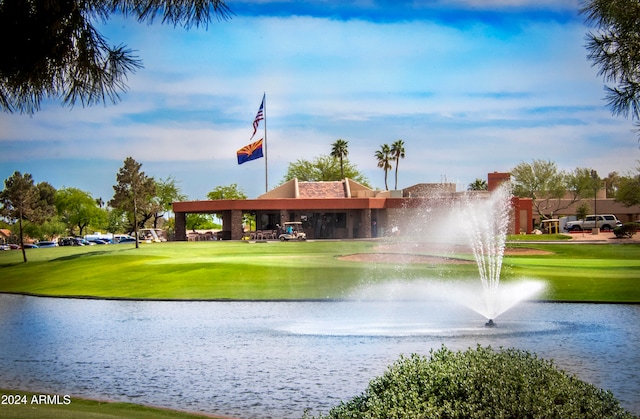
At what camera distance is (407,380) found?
22.2 ft

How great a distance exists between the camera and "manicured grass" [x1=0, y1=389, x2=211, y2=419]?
9008 mm

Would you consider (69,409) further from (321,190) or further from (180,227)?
(321,190)

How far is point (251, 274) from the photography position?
102ft

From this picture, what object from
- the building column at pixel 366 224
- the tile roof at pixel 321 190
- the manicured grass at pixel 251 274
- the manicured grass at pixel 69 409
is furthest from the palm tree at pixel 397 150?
the manicured grass at pixel 69 409

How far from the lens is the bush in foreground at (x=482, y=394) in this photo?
5.96 meters

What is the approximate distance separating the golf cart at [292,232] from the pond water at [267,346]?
103 feet

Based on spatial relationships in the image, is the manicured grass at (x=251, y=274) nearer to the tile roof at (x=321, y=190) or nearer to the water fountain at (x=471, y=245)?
the water fountain at (x=471, y=245)

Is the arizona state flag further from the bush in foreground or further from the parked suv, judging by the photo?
the bush in foreground

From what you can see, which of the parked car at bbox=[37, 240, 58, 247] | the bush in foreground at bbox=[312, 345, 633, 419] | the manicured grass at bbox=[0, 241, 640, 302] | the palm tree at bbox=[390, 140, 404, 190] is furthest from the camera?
the palm tree at bbox=[390, 140, 404, 190]

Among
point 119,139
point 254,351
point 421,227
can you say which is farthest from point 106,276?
point 421,227

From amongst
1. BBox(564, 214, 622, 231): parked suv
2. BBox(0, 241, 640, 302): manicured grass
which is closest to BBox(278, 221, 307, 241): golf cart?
BBox(0, 241, 640, 302): manicured grass

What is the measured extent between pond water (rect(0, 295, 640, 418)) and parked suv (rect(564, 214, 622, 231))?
46001mm

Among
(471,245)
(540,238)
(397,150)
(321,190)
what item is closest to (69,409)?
(471,245)

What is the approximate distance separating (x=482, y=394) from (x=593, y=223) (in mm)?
65941
